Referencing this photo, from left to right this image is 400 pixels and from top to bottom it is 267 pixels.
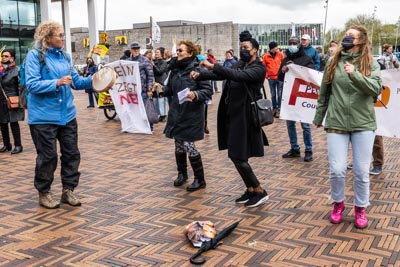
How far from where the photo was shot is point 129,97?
1069 centimetres

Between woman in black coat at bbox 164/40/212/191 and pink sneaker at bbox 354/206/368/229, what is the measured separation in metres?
2.04

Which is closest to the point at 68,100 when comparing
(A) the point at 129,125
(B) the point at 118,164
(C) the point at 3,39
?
(B) the point at 118,164

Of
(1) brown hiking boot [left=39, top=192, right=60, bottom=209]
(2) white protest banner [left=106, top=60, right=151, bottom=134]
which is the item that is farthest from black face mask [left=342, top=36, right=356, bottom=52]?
(2) white protest banner [left=106, top=60, right=151, bottom=134]

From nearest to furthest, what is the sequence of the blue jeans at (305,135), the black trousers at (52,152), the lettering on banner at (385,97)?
1. the black trousers at (52,152)
2. the lettering on banner at (385,97)
3. the blue jeans at (305,135)

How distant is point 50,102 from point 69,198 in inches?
43.9

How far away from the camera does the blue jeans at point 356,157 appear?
15.3 feet

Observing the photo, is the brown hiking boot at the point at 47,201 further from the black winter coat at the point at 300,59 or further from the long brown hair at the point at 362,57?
the black winter coat at the point at 300,59

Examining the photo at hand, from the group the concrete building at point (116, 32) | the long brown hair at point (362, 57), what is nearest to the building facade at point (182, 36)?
the concrete building at point (116, 32)

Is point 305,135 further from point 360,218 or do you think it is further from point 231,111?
point 360,218

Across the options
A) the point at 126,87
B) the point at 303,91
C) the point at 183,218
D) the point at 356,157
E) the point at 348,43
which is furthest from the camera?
the point at 126,87

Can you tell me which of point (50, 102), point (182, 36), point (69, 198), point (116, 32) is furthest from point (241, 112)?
point (116, 32)

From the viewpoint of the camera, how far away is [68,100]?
5.49 m

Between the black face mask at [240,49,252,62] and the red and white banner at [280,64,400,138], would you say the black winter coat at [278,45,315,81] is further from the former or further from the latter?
the black face mask at [240,49,252,62]

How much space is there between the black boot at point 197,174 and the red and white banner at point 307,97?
2.29m
